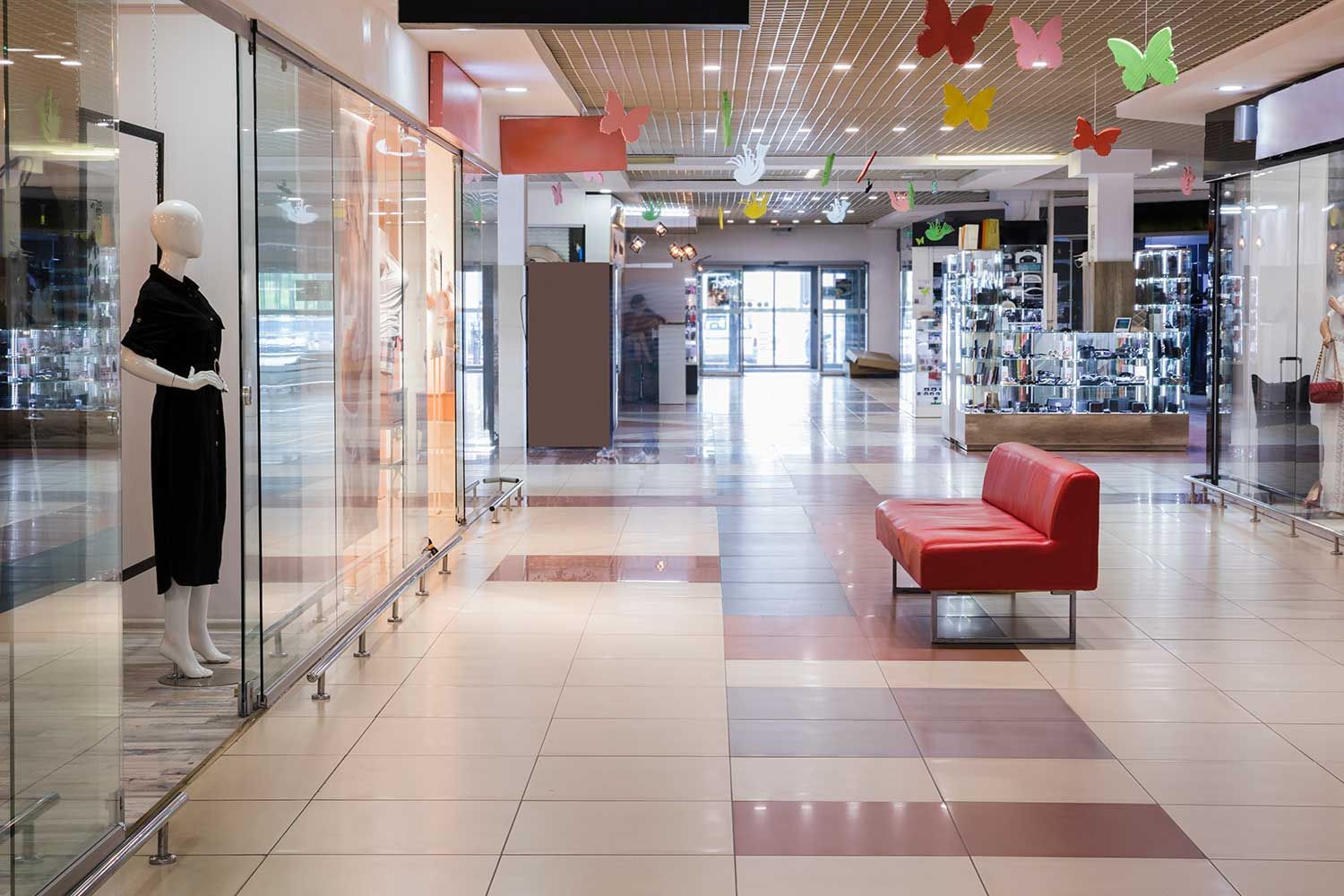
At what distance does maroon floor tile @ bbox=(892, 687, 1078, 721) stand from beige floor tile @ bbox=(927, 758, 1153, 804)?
0.50 metres

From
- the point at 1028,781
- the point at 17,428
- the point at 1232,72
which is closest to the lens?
the point at 17,428

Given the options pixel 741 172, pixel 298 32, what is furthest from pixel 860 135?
pixel 298 32

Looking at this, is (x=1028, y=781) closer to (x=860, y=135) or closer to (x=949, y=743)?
(x=949, y=743)

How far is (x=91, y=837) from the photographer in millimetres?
3209

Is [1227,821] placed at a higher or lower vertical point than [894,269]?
lower

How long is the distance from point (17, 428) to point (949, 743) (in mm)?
3035

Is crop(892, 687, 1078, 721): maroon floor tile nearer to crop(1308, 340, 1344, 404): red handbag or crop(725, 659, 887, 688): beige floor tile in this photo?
crop(725, 659, 887, 688): beige floor tile

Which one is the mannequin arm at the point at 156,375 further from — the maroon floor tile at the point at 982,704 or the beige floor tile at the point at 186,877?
the maroon floor tile at the point at 982,704

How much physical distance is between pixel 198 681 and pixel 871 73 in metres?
7.25

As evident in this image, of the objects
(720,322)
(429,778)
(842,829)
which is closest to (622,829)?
(842,829)

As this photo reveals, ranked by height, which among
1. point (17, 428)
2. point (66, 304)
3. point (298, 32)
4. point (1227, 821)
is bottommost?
point (1227, 821)

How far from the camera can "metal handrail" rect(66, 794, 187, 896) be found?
3.11 meters

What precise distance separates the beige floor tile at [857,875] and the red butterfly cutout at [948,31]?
10.7 ft

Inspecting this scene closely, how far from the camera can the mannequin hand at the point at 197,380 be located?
4902mm
